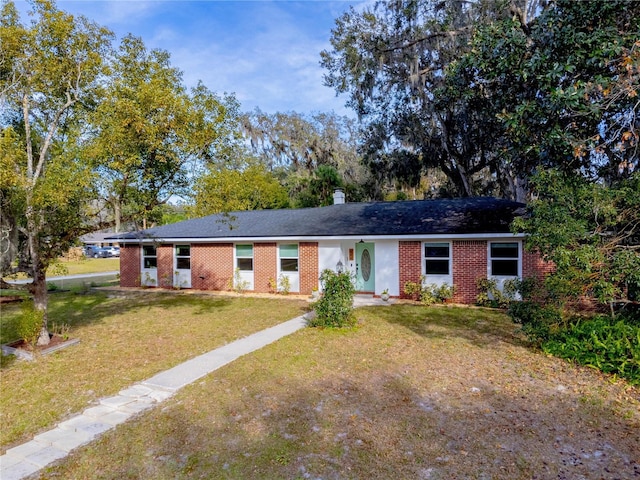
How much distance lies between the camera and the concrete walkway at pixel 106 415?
4055 millimetres

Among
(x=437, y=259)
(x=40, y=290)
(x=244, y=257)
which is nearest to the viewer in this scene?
(x=40, y=290)

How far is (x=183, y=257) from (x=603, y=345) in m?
16.4

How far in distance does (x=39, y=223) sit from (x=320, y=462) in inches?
302

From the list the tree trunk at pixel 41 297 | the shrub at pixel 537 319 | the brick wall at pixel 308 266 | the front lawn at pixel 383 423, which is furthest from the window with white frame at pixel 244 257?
the shrub at pixel 537 319

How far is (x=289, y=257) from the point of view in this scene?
1577 cm

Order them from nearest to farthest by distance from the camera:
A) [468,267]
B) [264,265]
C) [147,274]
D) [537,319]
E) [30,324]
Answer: [537,319]
[30,324]
[468,267]
[264,265]
[147,274]

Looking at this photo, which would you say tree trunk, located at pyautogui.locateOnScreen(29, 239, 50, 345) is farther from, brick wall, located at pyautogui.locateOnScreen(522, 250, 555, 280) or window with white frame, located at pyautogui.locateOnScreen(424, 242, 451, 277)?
brick wall, located at pyautogui.locateOnScreen(522, 250, 555, 280)

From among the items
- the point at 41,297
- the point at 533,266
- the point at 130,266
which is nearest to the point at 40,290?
the point at 41,297

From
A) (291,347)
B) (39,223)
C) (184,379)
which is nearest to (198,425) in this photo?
(184,379)

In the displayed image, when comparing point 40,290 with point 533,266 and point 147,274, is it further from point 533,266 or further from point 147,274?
point 533,266

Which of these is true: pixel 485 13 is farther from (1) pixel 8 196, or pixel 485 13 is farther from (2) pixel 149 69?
(1) pixel 8 196

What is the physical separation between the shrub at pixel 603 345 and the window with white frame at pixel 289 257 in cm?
1012

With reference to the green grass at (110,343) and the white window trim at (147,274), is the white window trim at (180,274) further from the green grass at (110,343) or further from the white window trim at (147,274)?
the green grass at (110,343)

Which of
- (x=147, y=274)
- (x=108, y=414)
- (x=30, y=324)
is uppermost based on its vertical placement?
(x=147, y=274)
